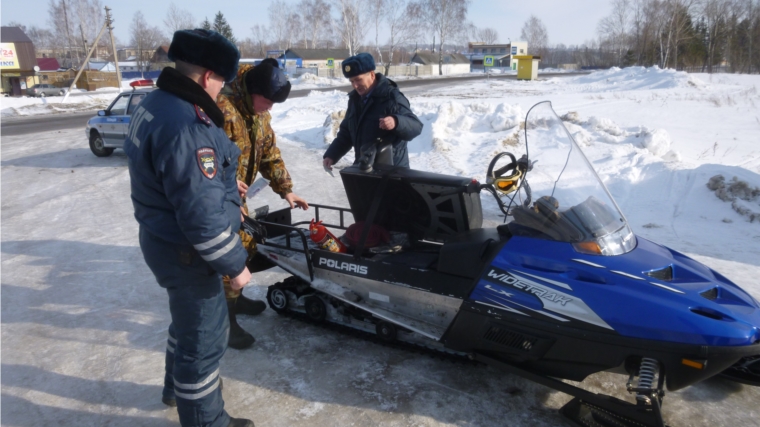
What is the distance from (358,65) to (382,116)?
1.40 feet

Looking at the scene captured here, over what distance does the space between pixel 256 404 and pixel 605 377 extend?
6.95 ft

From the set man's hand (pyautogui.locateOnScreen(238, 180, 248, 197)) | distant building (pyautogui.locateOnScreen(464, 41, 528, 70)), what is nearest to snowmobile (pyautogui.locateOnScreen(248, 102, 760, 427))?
man's hand (pyautogui.locateOnScreen(238, 180, 248, 197))

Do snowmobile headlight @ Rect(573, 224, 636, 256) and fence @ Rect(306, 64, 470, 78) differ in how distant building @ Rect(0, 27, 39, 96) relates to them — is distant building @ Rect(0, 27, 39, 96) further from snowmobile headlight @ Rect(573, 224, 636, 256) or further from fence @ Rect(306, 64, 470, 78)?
snowmobile headlight @ Rect(573, 224, 636, 256)

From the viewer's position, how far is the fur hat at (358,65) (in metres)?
3.94

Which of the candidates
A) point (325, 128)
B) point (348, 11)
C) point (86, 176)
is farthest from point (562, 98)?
point (348, 11)

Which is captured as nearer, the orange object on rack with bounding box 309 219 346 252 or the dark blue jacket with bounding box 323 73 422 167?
the orange object on rack with bounding box 309 219 346 252

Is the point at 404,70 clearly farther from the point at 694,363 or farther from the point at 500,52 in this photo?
the point at 694,363

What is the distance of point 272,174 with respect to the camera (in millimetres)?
3963

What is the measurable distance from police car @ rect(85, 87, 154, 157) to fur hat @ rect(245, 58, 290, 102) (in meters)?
7.68

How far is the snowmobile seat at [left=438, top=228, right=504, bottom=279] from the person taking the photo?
2930 mm

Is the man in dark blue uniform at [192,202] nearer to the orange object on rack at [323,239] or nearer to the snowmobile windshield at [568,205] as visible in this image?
the orange object on rack at [323,239]

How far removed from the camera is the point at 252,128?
3.57 meters

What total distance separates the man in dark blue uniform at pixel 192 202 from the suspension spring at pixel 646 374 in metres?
1.94

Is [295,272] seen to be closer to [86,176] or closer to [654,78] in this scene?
[86,176]
